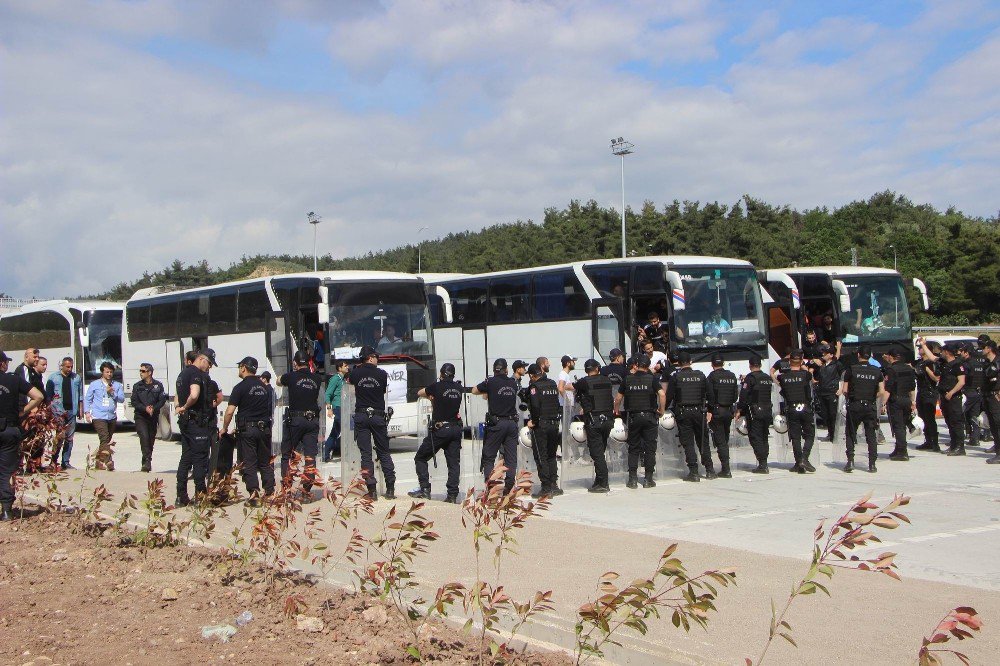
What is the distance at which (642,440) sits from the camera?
13.1m

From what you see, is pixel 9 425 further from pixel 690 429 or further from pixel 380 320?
pixel 380 320

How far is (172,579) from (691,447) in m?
7.89

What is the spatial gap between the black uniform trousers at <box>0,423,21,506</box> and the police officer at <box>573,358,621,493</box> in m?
6.49

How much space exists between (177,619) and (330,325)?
12122 mm

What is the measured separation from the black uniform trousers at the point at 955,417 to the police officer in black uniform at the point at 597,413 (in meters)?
6.59

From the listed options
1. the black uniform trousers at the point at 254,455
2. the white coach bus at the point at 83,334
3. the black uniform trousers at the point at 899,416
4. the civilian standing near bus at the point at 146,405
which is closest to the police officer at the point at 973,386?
the black uniform trousers at the point at 899,416

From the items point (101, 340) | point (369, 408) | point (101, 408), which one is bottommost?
point (101, 408)

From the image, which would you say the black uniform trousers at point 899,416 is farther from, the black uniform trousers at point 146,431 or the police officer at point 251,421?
the black uniform trousers at point 146,431

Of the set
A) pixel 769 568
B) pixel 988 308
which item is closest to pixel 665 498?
pixel 769 568

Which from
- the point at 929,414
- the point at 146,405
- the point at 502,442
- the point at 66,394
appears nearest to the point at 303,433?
the point at 502,442

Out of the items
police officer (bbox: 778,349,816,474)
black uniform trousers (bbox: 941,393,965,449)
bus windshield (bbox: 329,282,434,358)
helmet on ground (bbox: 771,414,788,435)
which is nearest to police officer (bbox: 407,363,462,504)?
police officer (bbox: 778,349,816,474)

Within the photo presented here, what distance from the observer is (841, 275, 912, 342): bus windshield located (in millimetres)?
24141

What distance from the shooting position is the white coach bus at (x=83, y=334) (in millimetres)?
26469

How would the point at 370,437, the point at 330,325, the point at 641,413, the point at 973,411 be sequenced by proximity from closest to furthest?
the point at 370,437 < the point at 641,413 < the point at 973,411 < the point at 330,325
